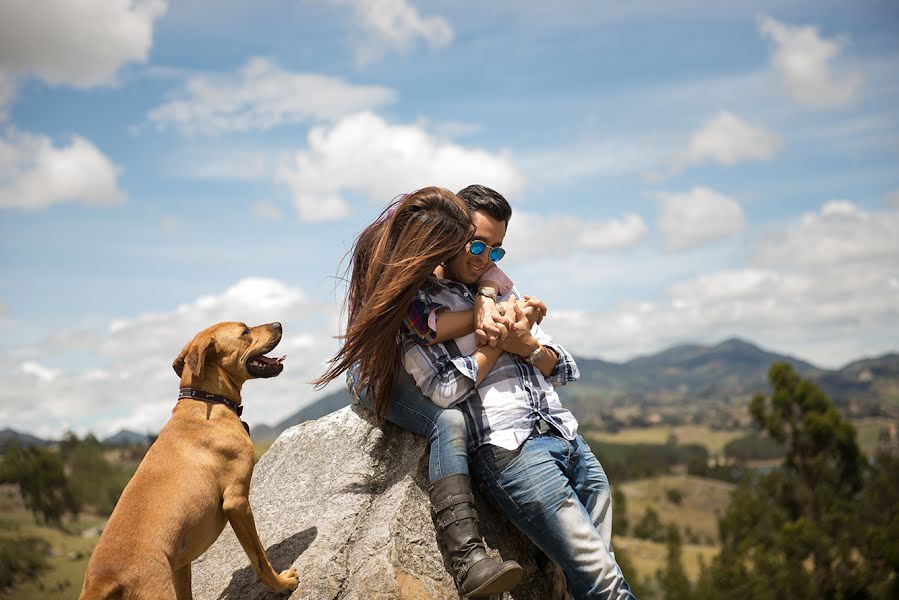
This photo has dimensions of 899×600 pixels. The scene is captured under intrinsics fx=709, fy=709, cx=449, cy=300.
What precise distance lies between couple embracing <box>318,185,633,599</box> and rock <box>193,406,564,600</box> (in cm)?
41

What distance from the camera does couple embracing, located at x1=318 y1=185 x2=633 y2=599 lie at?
17.9 feet

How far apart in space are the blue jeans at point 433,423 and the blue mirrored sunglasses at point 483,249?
46.6 inches

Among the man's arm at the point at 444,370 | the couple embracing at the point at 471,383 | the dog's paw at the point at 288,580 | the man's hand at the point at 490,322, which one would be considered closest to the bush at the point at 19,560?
the dog's paw at the point at 288,580

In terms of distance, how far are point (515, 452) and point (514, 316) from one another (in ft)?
3.64

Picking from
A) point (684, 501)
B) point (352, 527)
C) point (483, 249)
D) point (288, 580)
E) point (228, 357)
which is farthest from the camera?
point (684, 501)

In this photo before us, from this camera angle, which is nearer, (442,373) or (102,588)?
(102,588)

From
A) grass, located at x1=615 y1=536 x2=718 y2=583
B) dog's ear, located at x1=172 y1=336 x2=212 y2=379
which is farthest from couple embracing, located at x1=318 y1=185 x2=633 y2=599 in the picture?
grass, located at x1=615 y1=536 x2=718 y2=583

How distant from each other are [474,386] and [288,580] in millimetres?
2210

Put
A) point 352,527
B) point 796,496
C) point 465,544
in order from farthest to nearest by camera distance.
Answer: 1. point 796,496
2. point 352,527
3. point 465,544

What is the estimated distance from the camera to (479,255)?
240 inches

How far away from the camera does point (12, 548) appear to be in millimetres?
38125

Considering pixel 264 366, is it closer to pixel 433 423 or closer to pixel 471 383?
pixel 433 423

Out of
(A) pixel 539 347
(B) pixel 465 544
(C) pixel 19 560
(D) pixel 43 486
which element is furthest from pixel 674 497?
(B) pixel 465 544

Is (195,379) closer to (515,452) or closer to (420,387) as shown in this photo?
(420,387)
